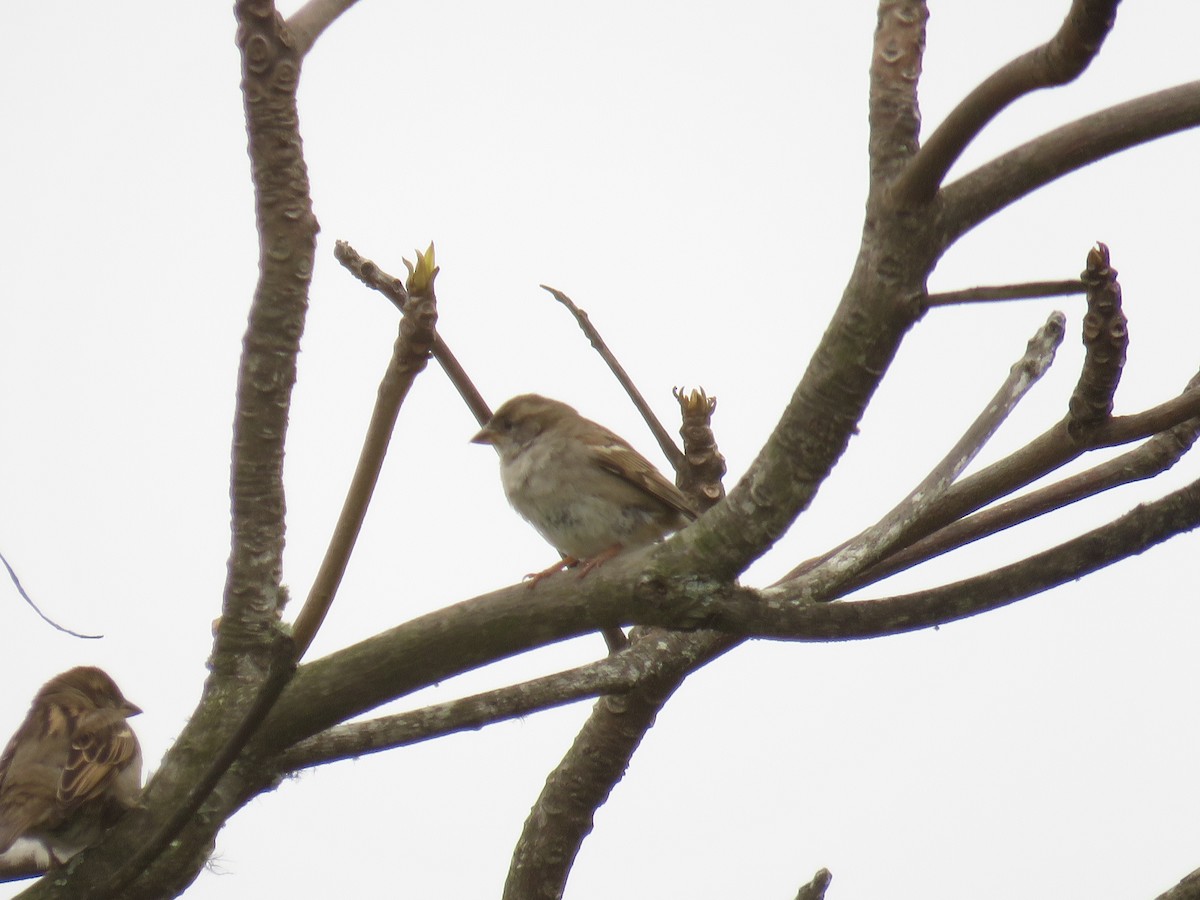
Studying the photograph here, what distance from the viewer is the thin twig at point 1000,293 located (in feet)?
7.95

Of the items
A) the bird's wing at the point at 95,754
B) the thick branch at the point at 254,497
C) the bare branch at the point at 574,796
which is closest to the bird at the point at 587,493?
the bare branch at the point at 574,796

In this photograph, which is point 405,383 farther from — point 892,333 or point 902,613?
point 902,613

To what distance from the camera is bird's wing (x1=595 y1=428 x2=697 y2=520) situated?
214 inches

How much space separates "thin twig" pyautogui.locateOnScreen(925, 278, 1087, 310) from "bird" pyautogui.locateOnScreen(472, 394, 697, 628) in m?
2.78

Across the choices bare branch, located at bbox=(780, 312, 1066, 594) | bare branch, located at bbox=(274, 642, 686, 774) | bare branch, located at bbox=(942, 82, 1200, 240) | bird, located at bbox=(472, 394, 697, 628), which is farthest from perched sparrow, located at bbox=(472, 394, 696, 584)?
bare branch, located at bbox=(942, 82, 1200, 240)

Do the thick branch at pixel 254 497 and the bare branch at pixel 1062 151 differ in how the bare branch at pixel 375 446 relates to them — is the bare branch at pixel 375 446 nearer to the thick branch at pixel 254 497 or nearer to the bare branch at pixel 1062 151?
the thick branch at pixel 254 497

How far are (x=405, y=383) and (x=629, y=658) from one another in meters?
1.44

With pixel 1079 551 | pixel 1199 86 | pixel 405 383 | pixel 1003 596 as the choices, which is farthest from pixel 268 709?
pixel 1199 86

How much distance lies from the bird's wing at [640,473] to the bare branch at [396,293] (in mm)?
1683

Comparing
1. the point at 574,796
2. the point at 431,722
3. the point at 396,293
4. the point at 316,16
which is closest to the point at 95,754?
the point at 431,722

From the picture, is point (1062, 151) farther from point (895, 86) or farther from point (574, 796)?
point (574, 796)

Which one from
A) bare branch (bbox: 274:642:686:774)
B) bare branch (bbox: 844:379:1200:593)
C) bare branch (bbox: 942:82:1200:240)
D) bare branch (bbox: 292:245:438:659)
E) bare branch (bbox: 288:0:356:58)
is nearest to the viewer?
bare branch (bbox: 942:82:1200:240)

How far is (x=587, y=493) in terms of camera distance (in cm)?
550

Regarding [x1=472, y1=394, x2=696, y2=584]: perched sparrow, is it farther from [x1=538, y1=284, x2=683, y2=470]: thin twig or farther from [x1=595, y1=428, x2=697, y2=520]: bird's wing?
[x1=538, y1=284, x2=683, y2=470]: thin twig
